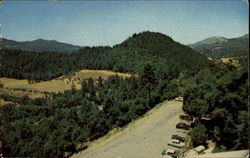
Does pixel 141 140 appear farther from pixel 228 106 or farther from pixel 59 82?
pixel 59 82

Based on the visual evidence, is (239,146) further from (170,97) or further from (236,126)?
(170,97)

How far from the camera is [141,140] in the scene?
14.3 meters

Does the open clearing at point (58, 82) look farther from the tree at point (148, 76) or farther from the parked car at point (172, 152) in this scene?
the parked car at point (172, 152)

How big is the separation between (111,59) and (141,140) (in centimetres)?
3972

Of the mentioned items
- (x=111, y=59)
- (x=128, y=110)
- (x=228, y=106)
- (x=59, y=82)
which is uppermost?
(x=111, y=59)

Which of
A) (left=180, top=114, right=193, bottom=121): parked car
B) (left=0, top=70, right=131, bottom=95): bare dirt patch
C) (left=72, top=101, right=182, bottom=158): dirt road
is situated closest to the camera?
(left=72, top=101, right=182, bottom=158): dirt road

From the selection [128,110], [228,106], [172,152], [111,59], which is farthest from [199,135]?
[111,59]

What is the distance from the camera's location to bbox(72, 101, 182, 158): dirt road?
12.7 metres

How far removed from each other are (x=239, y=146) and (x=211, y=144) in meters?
3.31

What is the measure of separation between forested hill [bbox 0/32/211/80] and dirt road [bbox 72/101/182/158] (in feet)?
85.9

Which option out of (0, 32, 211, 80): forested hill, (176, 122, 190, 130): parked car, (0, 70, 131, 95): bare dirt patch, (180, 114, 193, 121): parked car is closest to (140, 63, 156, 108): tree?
(180, 114, 193, 121): parked car

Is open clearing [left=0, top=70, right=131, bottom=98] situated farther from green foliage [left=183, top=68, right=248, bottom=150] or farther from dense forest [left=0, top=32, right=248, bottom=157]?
green foliage [left=183, top=68, right=248, bottom=150]

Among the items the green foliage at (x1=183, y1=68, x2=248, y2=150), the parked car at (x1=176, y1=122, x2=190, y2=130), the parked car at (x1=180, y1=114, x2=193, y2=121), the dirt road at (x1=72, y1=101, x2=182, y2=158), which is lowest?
the dirt road at (x1=72, y1=101, x2=182, y2=158)

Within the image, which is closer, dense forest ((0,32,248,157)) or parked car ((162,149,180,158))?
dense forest ((0,32,248,157))
